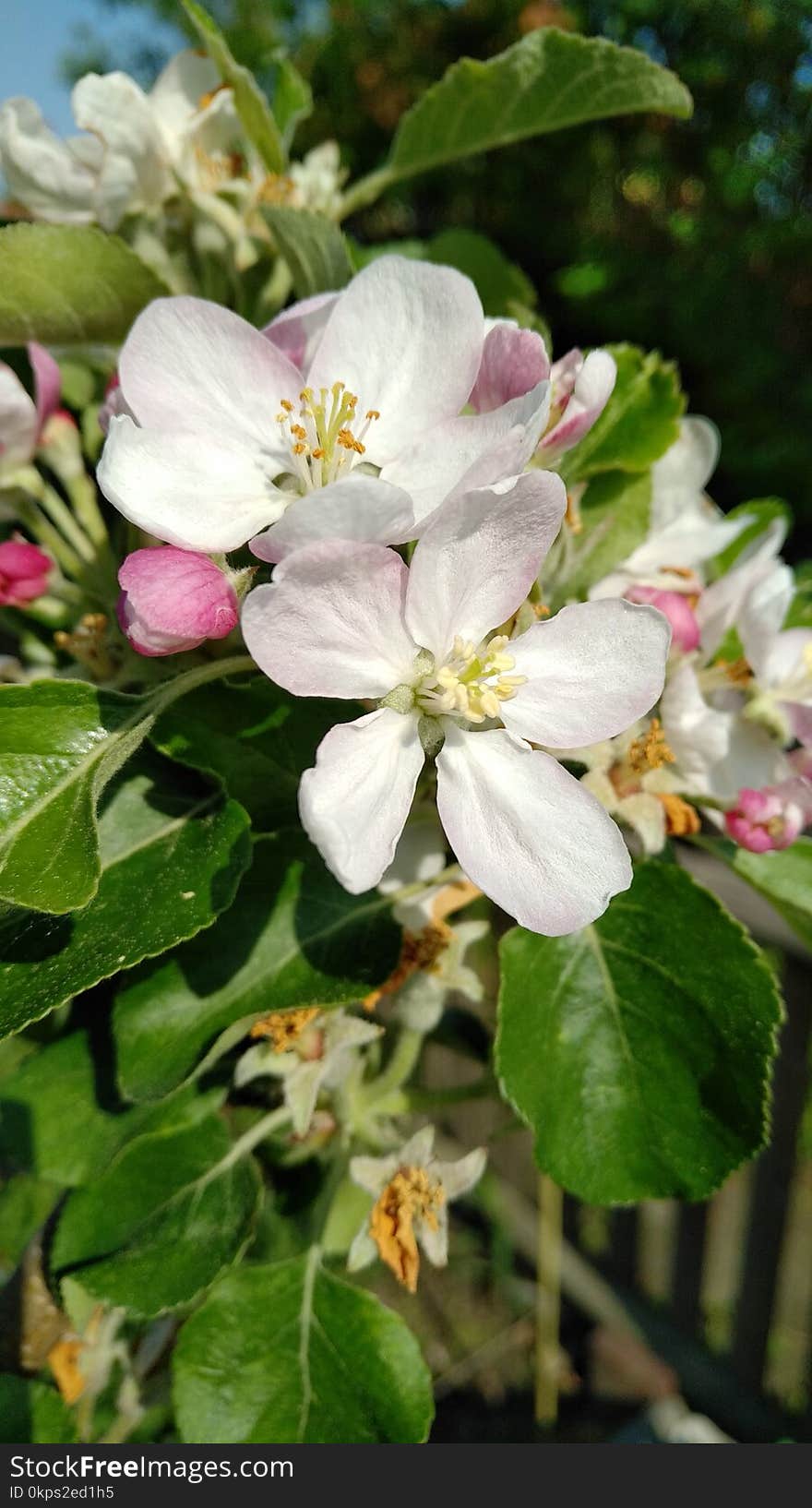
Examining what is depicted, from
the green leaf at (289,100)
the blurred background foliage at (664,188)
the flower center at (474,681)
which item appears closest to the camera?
the flower center at (474,681)

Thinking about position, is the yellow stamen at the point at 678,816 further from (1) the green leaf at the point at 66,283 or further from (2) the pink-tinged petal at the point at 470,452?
(1) the green leaf at the point at 66,283

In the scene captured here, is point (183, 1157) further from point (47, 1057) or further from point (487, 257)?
point (487, 257)

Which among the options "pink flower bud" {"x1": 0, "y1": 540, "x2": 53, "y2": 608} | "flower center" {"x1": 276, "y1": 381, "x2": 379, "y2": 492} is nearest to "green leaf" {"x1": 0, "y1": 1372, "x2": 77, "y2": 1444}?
"pink flower bud" {"x1": 0, "y1": 540, "x2": 53, "y2": 608}

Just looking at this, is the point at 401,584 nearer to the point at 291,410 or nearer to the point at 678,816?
the point at 291,410

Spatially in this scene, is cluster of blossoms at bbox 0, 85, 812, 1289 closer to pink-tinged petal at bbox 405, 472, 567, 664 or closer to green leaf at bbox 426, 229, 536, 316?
pink-tinged petal at bbox 405, 472, 567, 664

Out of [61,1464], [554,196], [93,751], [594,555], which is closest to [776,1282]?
[61,1464]

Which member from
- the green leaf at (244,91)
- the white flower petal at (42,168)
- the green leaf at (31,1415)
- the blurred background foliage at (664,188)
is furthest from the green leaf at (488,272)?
the blurred background foliage at (664,188)

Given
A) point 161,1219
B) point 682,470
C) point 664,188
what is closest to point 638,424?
point 682,470
